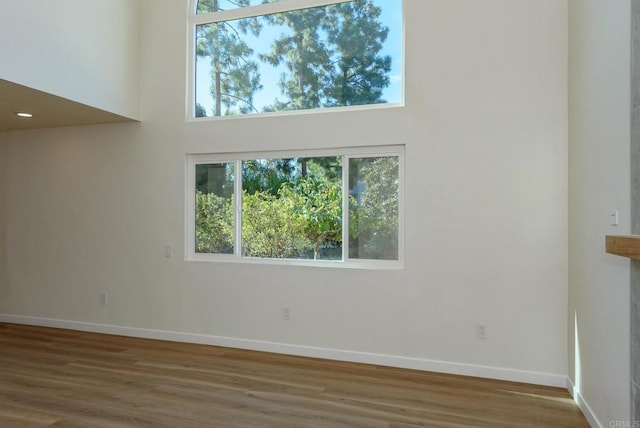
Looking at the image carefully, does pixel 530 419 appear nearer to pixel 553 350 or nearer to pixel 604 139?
pixel 553 350

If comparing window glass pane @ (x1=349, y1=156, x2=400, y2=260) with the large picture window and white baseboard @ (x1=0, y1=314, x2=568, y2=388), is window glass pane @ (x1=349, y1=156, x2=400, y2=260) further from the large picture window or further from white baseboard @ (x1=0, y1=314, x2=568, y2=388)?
white baseboard @ (x1=0, y1=314, x2=568, y2=388)

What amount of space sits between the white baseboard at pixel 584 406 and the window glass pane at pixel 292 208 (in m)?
2.11

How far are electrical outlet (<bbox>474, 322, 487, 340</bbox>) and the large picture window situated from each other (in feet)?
6.88

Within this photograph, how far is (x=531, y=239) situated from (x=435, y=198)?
2.70ft

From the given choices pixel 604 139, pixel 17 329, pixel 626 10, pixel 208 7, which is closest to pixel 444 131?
pixel 604 139

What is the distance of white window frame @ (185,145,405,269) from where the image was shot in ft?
11.8

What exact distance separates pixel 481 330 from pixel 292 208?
6.74 feet

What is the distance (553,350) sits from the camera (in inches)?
124

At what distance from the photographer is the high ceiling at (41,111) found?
10.9 ft

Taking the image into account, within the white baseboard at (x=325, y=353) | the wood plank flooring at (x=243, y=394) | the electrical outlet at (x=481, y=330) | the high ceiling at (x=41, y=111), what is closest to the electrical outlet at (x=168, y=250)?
the white baseboard at (x=325, y=353)

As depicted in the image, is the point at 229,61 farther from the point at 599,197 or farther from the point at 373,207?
the point at 599,197

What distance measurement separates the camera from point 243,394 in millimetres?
2943

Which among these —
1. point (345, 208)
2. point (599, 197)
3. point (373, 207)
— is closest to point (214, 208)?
point (345, 208)

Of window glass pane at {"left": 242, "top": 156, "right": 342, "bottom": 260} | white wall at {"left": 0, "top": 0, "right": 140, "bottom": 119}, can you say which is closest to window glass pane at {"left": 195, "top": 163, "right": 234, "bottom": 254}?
window glass pane at {"left": 242, "top": 156, "right": 342, "bottom": 260}
